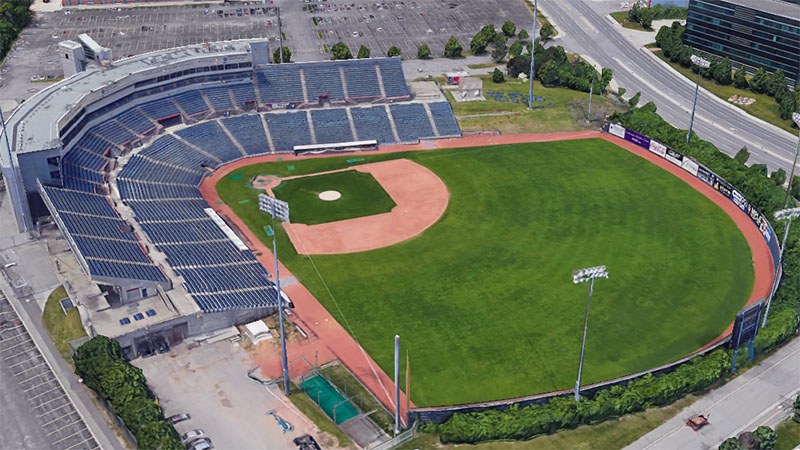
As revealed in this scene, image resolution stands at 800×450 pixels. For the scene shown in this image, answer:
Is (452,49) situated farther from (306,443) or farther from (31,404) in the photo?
(31,404)

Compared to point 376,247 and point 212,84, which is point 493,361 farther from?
point 212,84

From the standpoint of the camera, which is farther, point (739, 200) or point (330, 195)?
point (330, 195)

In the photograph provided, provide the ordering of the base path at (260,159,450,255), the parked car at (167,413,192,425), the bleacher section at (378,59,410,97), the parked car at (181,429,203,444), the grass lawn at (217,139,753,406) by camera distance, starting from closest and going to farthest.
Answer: the parked car at (181,429,203,444) → the parked car at (167,413,192,425) → the grass lawn at (217,139,753,406) → the base path at (260,159,450,255) → the bleacher section at (378,59,410,97)

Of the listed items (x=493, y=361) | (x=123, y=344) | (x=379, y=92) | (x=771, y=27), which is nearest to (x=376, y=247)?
(x=493, y=361)

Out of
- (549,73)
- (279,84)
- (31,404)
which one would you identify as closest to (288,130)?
(279,84)

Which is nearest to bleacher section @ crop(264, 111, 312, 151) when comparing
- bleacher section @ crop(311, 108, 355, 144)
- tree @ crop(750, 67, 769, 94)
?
bleacher section @ crop(311, 108, 355, 144)

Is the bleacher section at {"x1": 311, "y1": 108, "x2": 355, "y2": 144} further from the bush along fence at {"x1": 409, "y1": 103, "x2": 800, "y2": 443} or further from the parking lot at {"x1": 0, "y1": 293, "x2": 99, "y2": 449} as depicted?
the bush along fence at {"x1": 409, "y1": 103, "x2": 800, "y2": 443}

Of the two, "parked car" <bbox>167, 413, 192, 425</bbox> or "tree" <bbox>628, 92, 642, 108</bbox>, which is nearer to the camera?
"parked car" <bbox>167, 413, 192, 425</bbox>
